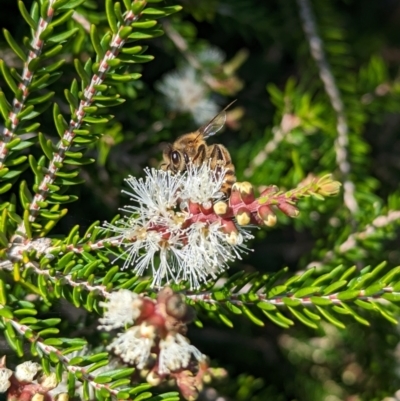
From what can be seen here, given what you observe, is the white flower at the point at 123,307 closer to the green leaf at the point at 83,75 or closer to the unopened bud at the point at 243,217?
the unopened bud at the point at 243,217

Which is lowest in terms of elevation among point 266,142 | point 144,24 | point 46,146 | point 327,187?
point 266,142

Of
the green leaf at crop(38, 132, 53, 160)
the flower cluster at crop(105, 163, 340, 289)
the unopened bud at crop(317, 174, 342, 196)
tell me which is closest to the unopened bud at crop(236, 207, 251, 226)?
the flower cluster at crop(105, 163, 340, 289)

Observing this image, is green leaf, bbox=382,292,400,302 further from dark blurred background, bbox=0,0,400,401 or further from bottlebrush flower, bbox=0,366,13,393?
bottlebrush flower, bbox=0,366,13,393

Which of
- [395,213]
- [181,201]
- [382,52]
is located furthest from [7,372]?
[382,52]

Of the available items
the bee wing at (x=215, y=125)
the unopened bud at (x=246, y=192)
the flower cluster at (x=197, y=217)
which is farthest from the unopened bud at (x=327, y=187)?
the bee wing at (x=215, y=125)

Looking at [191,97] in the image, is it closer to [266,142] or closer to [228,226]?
[266,142]

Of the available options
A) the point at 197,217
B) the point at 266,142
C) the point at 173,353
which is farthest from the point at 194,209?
the point at 266,142
